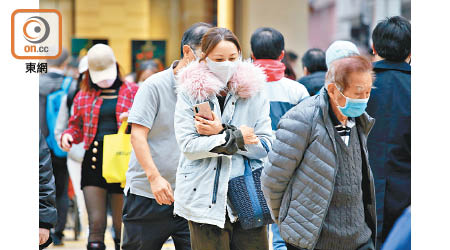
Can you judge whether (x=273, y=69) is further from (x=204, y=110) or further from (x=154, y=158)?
(x=204, y=110)

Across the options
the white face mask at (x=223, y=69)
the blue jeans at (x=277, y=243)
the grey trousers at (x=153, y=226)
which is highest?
the white face mask at (x=223, y=69)

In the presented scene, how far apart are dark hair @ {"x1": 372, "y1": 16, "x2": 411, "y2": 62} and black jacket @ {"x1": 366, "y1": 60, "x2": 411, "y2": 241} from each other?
0.34 ft

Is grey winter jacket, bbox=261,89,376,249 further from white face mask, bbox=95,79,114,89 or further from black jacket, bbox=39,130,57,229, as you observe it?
white face mask, bbox=95,79,114,89

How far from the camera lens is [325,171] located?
3754 mm

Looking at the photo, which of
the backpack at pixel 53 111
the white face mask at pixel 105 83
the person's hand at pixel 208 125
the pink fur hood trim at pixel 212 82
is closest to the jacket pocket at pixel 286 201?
the person's hand at pixel 208 125

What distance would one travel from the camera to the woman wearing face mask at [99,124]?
19.7 feet

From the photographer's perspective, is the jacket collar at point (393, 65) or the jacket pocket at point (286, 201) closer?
the jacket pocket at point (286, 201)

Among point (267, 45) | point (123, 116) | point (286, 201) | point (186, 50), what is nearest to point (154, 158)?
point (186, 50)

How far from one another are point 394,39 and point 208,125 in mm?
1529

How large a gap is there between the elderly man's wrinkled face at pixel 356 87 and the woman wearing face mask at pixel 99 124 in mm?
2548

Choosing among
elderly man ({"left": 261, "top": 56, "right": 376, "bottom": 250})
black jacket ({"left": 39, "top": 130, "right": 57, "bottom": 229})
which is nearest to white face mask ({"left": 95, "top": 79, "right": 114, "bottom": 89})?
black jacket ({"left": 39, "top": 130, "right": 57, "bottom": 229})

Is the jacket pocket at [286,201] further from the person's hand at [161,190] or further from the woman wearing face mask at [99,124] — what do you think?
the woman wearing face mask at [99,124]

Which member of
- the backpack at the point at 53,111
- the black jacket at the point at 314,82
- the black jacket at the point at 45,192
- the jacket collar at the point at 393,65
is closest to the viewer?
the black jacket at the point at 45,192

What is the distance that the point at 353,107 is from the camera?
12.5 feet
